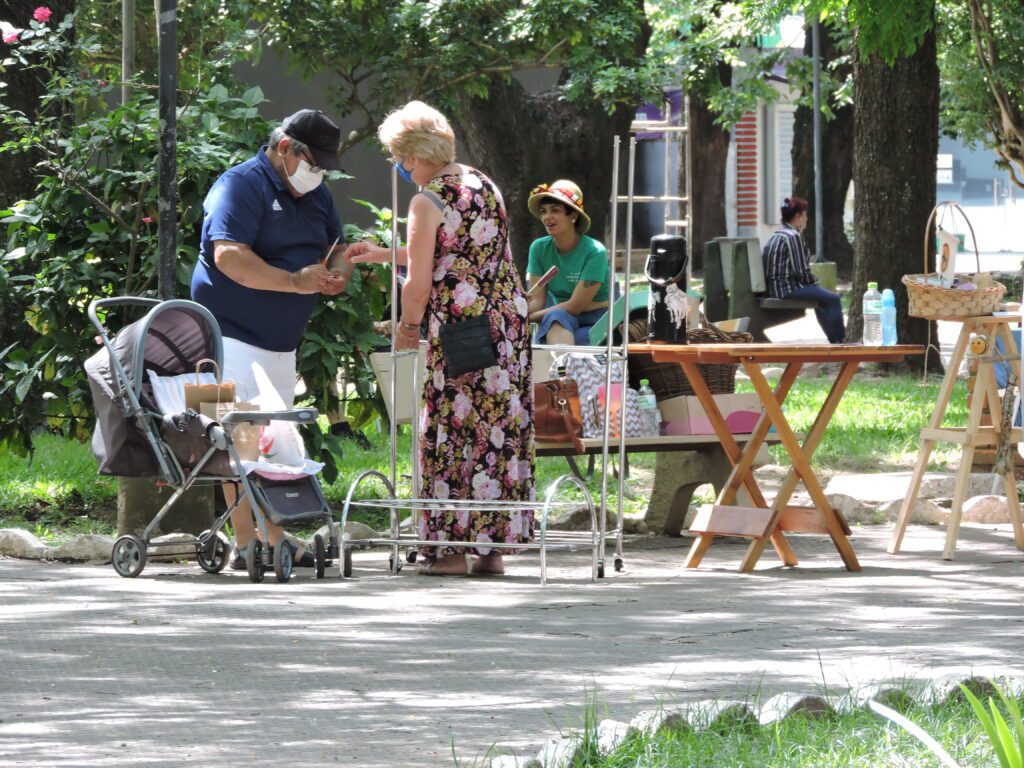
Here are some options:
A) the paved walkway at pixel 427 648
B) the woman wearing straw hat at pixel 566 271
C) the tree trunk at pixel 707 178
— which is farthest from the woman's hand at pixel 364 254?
the tree trunk at pixel 707 178

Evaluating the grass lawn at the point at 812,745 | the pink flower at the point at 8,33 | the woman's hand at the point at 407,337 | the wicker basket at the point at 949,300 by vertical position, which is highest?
the pink flower at the point at 8,33

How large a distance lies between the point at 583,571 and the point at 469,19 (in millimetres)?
8874

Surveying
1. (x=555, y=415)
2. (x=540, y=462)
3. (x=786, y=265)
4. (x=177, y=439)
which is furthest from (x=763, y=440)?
(x=786, y=265)

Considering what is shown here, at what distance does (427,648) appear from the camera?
5.95 meters

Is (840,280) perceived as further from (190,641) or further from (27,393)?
(190,641)

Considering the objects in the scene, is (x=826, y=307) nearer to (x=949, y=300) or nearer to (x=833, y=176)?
(x=949, y=300)

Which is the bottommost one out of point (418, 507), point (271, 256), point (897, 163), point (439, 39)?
point (418, 507)

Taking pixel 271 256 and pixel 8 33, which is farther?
pixel 8 33

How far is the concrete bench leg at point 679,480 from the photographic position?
29.8 ft

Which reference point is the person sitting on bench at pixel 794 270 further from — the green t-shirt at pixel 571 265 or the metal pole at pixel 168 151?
the metal pole at pixel 168 151

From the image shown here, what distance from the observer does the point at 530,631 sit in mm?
6293

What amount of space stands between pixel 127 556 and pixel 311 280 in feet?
4.56

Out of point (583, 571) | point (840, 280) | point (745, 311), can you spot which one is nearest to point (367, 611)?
point (583, 571)

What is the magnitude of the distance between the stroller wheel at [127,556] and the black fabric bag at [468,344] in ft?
4.97
